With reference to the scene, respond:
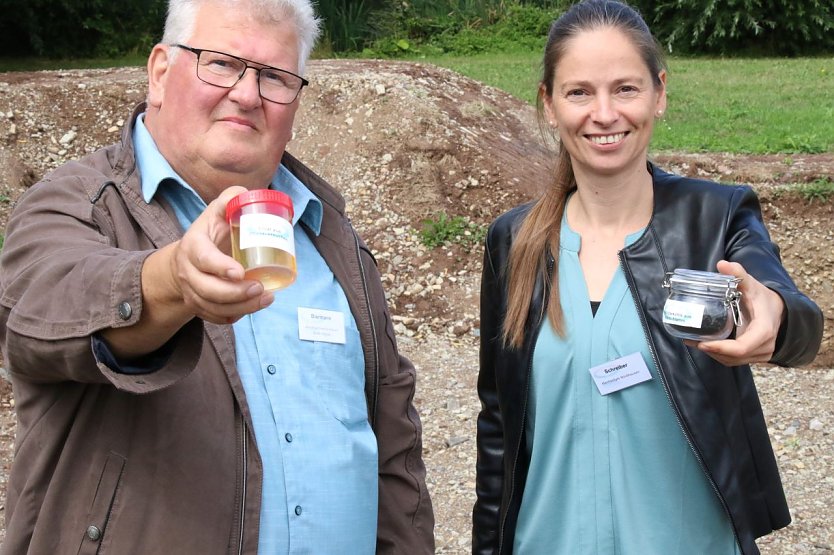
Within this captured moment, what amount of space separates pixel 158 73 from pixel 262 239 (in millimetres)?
984

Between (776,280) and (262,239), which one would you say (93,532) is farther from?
(776,280)

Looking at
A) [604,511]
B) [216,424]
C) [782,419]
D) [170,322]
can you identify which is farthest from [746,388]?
[782,419]

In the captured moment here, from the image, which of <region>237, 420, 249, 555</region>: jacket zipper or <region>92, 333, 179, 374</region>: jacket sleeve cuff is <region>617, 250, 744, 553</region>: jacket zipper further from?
<region>92, 333, 179, 374</region>: jacket sleeve cuff

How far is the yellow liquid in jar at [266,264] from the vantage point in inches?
62.7

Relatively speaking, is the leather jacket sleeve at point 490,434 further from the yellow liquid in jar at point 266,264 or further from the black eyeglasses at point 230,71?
the yellow liquid in jar at point 266,264

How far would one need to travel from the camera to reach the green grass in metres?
9.52

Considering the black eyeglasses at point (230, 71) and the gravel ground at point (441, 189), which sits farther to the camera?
the gravel ground at point (441, 189)

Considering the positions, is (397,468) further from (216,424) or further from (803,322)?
(803,322)

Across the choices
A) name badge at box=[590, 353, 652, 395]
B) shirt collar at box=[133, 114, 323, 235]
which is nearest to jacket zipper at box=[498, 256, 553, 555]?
name badge at box=[590, 353, 652, 395]

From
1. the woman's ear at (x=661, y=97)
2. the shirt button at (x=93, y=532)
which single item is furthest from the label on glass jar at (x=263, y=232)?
the woman's ear at (x=661, y=97)

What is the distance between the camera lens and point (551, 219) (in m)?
2.75

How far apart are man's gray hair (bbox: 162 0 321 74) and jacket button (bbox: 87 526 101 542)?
43.0 inches

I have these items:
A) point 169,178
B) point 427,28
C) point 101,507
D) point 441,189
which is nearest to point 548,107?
point 169,178

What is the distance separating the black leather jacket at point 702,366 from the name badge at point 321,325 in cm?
49
